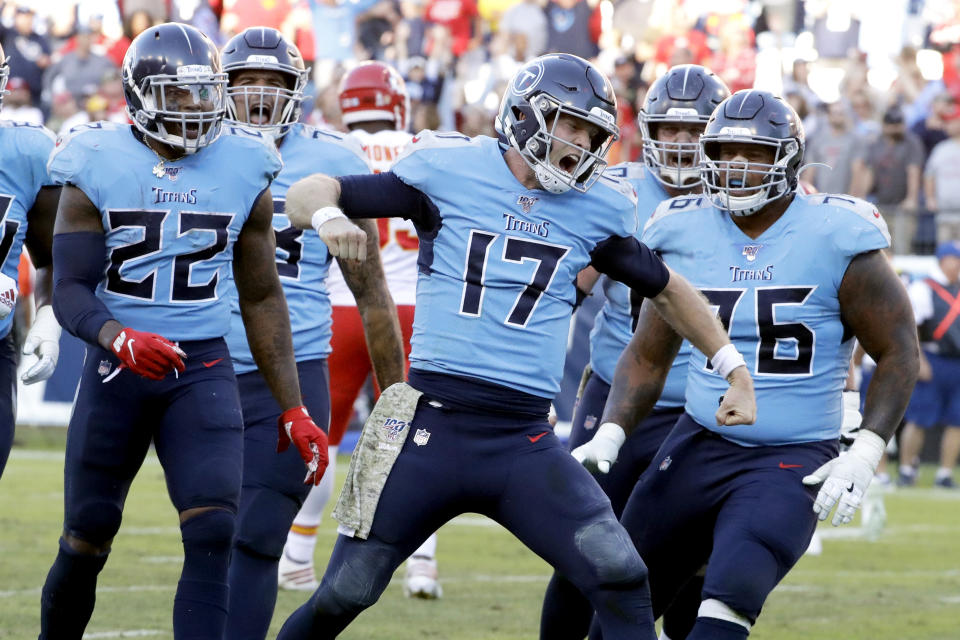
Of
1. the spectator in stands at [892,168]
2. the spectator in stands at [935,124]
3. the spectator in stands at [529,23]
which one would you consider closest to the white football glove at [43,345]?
the spectator in stands at [892,168]

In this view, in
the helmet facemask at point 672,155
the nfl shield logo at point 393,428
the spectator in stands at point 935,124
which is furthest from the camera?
the spectator in stands at point 935,124

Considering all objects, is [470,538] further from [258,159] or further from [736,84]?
[736,84]

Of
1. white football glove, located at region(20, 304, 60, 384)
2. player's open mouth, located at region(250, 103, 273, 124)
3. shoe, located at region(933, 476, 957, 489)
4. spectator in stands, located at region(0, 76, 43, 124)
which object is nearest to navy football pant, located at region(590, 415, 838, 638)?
white football glove, located at region(20, 304, 60, 384)

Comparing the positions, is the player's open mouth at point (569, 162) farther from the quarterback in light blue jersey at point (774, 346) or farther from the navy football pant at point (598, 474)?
the navy football pant at point (598, 474)

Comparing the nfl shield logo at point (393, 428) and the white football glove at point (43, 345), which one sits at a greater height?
the nfl shield logo at point (393, 428)

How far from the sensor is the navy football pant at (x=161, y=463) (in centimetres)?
408

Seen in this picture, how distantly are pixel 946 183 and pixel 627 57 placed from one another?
3173mm

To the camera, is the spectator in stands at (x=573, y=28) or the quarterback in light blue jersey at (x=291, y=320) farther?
the spectator in stands at (x=573, y=28)

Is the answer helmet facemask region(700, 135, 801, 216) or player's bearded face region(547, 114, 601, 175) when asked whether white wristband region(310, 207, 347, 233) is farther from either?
helmet facemask region(700, 135, 801, 216)

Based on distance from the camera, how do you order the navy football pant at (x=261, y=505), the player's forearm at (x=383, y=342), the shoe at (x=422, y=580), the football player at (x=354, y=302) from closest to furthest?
the navy football pant at (x=261, y=505) < the player's forearm at (x=383, y=342) < the football player at (x=354, y=302) < the shoe at (x=422, y=580)

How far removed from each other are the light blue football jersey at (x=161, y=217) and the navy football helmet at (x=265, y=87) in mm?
1011

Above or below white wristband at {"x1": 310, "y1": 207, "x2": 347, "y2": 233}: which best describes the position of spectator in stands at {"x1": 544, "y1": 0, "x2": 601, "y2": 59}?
below

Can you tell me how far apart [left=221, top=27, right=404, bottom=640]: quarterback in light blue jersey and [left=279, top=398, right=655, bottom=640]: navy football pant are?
0.85 m

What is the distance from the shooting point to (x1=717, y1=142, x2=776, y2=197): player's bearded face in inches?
177
